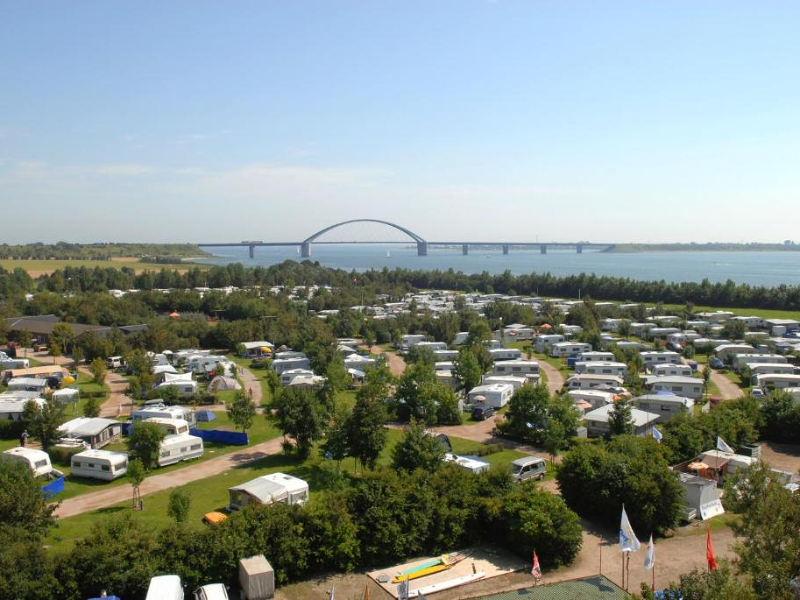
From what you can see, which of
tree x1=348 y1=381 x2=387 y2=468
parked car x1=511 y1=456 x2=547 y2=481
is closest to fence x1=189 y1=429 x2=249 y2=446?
tree x1=348 y1=381 x2=387 y2=468

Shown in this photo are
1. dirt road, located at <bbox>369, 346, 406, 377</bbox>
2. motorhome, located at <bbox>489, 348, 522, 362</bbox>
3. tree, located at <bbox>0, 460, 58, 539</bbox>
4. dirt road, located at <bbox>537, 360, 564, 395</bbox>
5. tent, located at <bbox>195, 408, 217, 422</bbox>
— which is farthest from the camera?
motorhome, located at <bbox>489, 348, 522, 362</bbox>

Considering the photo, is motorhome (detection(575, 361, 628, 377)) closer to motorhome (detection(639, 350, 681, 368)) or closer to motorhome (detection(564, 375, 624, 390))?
motorhome (detection(564, 375, 624, 390))

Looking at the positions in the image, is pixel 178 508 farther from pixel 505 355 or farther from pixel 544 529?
pixel 505 355

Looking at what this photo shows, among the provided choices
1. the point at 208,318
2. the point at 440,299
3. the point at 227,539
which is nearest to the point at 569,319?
the point at 440,299

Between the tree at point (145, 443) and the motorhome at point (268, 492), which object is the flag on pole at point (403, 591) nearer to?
the motorhome at point (268, 492)

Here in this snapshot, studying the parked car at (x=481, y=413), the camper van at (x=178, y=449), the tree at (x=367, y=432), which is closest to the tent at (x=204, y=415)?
the camper van at (x=178, y=449)

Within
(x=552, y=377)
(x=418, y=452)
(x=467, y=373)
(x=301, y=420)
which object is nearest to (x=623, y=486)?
(x=418, y=452)
